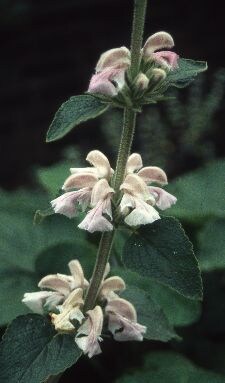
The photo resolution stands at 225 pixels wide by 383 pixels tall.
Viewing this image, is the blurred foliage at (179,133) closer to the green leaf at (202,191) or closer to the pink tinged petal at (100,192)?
the green leaf at (202,191)

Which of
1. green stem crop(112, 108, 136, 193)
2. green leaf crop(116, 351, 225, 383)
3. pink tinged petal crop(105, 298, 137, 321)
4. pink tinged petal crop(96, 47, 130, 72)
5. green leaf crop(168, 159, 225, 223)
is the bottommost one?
green leaf crop(116, 351, 225, 383)

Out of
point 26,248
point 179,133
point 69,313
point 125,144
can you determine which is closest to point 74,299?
point 69,313

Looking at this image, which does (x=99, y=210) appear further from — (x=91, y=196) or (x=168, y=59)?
(x=168, y=59)

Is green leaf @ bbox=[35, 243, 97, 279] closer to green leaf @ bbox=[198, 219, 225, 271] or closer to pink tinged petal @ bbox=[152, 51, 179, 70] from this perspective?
green leaf @ bbox=[198, 219, 225, 271]

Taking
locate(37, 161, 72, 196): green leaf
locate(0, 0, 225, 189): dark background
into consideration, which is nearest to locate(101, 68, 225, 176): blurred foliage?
locate(0, 0, 225, 189): dark background

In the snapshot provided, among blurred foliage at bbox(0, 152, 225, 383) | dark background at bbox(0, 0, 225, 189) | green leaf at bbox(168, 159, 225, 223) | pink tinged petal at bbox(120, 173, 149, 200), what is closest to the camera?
pink tinged petal at bbox(120, 173, 149, 200)

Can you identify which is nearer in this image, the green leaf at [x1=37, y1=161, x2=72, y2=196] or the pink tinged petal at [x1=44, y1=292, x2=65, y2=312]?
the pink tinged petal at [x1=44, y1=292, x2=65, y2=312]

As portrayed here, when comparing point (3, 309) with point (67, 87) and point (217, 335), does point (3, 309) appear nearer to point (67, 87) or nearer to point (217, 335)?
point (217, 335)
